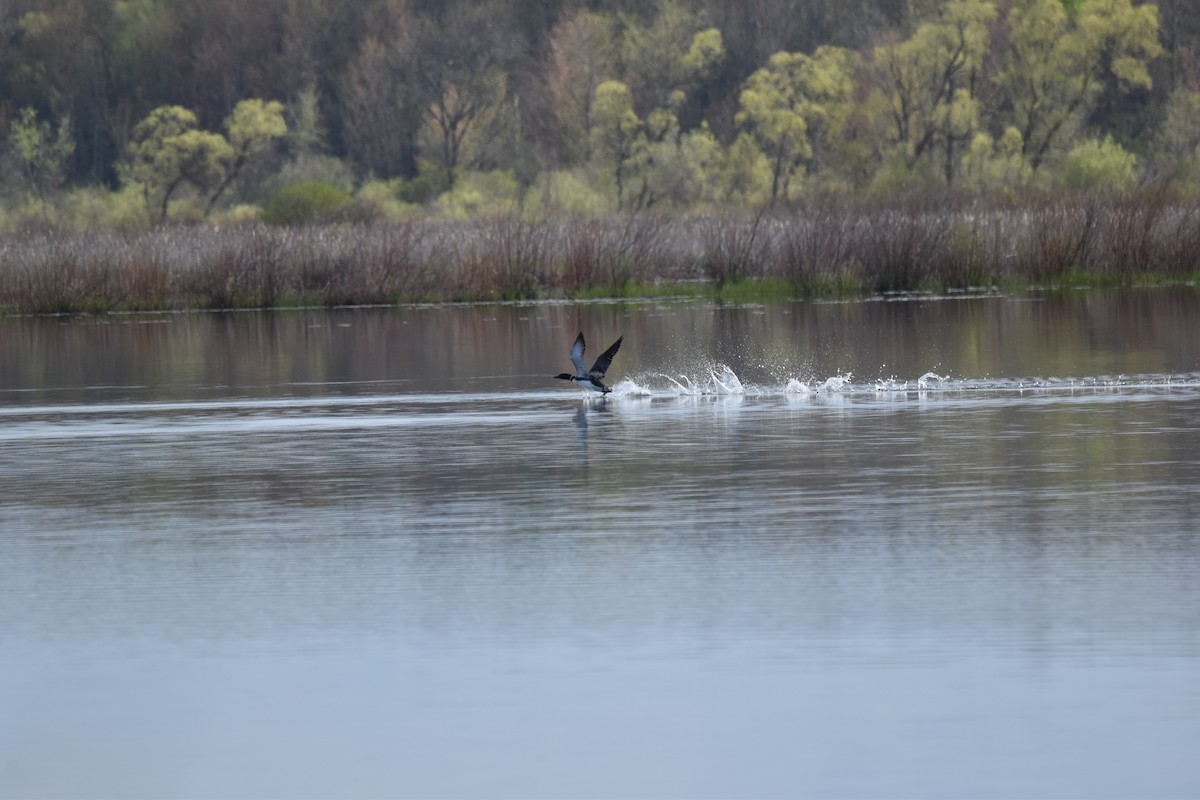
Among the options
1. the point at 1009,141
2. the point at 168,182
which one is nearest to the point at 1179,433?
the point at 1009,141

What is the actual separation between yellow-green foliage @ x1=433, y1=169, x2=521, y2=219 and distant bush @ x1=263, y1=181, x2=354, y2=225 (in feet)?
13.0

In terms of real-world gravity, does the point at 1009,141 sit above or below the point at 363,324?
above

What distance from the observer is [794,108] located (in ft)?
232

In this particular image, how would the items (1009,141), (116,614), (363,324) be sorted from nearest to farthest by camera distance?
(116,614)
(363,324)
(1009,141)

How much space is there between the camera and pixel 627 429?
16812mm

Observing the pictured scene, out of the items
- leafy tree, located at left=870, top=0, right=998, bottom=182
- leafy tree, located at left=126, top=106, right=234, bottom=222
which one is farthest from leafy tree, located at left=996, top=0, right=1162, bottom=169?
leafy tree, located at left=126, top=106, right=234, bottom=222

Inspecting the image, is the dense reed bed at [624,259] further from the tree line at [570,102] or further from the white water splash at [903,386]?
the white water splash at [903,386]

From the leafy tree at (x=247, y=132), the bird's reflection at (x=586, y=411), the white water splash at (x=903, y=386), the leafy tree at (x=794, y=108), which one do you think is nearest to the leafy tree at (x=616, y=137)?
the leafy tree at (x=794, y=108)

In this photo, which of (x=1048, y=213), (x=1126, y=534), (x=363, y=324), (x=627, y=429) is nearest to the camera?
(x=1126, y=534)

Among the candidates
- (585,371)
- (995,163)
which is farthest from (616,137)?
(585,371)

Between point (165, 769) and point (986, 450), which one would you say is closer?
point (165, 769)

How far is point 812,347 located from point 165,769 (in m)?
17.6

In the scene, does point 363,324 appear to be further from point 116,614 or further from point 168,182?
point 168,182

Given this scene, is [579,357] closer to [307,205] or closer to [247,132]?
[307,205]
